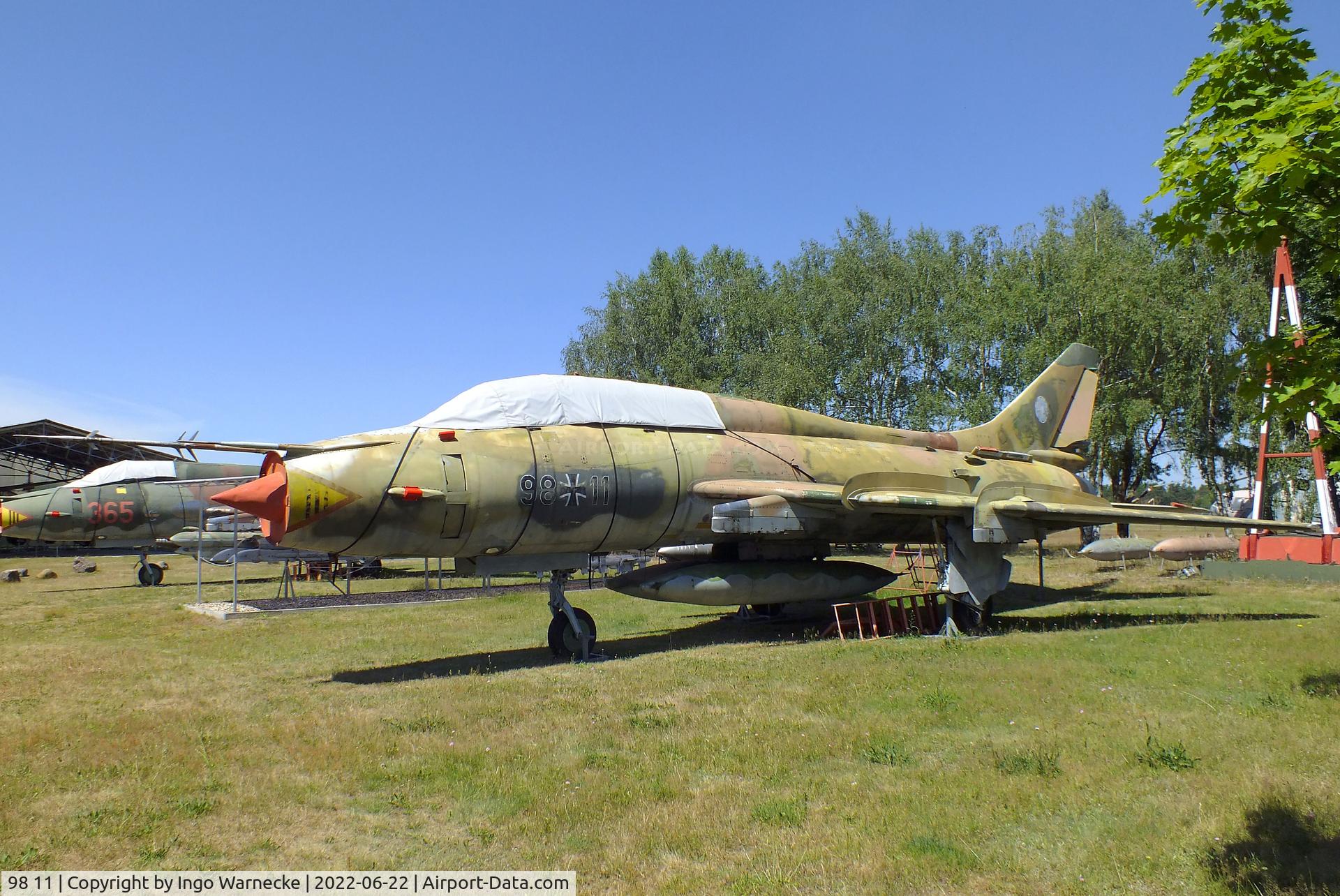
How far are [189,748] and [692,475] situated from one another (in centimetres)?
750

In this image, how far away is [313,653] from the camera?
12.8 meters

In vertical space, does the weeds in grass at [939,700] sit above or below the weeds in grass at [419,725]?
above

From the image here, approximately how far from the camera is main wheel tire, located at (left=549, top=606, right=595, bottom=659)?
39.9ft

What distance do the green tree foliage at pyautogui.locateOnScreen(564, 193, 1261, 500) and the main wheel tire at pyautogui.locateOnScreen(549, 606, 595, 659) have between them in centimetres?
2538

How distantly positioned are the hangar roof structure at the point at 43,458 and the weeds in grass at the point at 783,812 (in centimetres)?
4116

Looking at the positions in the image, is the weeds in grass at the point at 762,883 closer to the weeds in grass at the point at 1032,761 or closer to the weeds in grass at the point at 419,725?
the weeds in grass at the point at 1032,761

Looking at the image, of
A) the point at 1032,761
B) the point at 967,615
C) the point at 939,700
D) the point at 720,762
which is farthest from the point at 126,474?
the point at 1032,761

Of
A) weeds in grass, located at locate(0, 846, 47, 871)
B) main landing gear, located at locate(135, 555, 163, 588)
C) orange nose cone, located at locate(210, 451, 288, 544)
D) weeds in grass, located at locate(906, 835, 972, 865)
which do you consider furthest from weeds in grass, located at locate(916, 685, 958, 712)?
main landing gear, located at locate(135, 555, 163, 588)

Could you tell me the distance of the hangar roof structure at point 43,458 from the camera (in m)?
43.1

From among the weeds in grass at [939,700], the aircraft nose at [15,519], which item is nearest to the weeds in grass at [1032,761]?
the weeds in grass at [939,700]

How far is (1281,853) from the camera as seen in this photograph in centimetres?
469

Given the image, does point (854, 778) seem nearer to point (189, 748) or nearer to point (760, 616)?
point (189, 748)

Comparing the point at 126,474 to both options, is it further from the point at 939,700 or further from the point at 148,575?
the point at 939,700

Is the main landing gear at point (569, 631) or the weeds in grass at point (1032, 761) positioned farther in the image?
the main landing gear at point (569, 631)
